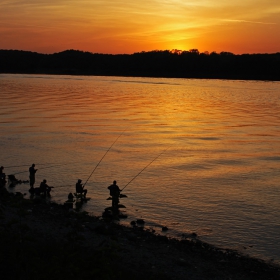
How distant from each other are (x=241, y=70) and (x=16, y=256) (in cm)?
17474

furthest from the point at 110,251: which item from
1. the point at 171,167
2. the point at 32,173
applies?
the point at 171,167

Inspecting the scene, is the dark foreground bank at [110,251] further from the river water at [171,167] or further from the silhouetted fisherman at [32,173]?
the silhouetted fisherman at [32,173]

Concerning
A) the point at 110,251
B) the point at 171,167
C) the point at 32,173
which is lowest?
the point at 171,167

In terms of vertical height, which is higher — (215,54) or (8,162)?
(215,54)

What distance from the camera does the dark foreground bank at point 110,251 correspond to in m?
9.26

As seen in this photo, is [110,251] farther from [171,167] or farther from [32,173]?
[171,167]

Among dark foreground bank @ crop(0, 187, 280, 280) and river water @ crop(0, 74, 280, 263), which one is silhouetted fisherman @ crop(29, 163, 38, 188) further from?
dark foreground bank @ crop(0, 187, 280, 280)

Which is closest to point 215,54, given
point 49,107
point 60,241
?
point 49,107

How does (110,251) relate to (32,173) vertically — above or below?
above

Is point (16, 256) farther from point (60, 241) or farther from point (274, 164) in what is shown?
point (274, 164)

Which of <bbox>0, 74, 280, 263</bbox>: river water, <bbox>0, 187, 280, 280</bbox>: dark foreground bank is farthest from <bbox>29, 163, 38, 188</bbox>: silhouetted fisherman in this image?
<bbox>0, 187, 280, 280</bbox>: dark foreground bank

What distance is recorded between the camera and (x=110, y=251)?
26.8 feet

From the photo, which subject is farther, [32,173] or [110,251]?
[32,173]

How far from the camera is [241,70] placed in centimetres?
17625
